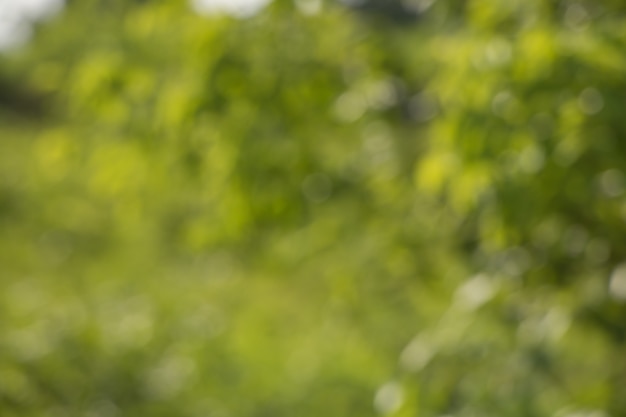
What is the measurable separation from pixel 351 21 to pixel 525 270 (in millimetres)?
895

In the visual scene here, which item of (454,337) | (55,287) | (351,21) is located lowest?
(454,337)

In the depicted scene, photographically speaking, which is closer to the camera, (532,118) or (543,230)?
(532,118)

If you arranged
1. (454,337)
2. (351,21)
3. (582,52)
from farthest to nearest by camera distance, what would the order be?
1. (351,21)
2. (454,337)
3. (582,52)

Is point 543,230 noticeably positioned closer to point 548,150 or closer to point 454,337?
point 454,337

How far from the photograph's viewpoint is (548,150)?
2.13 metres

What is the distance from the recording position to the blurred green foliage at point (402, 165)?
2.14 m

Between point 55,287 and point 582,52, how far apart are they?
5.38 metres

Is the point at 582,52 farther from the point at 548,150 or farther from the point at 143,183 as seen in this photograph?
the point at 143,183

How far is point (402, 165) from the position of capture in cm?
303

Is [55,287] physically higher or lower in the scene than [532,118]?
higher

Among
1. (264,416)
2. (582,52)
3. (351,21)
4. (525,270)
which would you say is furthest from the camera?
(264,416)

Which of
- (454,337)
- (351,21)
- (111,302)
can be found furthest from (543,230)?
(111,302)

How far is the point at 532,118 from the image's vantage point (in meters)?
2.14

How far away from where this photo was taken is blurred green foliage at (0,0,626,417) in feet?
7.04
